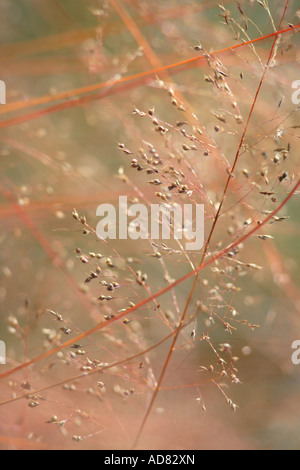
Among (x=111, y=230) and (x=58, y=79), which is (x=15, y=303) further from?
(x=58, y=79)

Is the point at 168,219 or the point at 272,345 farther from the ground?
the point at 168,219

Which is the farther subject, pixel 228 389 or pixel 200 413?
pixel 228 389

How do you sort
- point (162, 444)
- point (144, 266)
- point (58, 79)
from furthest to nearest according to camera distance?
1. point (58, 79)
2. point (144, 266)
3. point (162, 444)

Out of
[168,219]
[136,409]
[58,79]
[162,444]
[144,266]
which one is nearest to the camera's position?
[168,219]

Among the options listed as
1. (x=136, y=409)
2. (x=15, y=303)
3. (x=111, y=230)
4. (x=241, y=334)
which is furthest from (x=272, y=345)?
(x=15, y=303)

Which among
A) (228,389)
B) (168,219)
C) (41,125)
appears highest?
(41,125)

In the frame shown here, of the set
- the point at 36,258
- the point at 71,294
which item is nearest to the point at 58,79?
the point at 36,258
